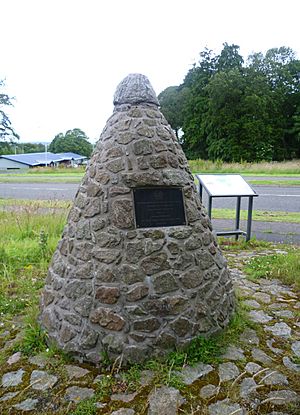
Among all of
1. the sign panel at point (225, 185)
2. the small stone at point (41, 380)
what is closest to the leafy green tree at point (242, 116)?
the sign panel at point (225, 185)

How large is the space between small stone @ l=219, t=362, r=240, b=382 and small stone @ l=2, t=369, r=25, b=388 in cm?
158

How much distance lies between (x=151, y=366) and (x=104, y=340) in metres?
0.44

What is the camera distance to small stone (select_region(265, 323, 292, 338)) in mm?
3473

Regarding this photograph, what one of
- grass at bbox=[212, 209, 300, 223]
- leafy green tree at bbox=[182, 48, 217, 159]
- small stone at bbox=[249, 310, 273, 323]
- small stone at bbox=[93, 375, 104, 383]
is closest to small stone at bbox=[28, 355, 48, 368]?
small stone at bbox=[93, 375, 104, 383]

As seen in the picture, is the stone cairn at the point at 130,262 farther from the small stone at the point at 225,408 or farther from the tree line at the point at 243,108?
the tree line at the point at 243,108

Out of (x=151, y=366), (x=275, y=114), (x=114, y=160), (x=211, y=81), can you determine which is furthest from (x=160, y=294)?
(x=275, y=114)

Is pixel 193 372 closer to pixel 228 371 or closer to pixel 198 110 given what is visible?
pixel 228 371

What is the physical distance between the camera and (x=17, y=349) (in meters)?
3.18

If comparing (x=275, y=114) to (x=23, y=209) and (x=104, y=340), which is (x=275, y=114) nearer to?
(x=23, y=209)

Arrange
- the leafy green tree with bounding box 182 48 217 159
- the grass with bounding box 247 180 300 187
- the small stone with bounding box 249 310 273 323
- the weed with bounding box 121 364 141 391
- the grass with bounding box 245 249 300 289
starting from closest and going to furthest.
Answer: the weed with bounding box 121 364 141 391, the small stone with bounding box 249 310 273 323, the grass with bounding box 245 249 300 289, the grass with bounding box 247 180 300 187, the leafy green tree with bounding box 182 48 217 159

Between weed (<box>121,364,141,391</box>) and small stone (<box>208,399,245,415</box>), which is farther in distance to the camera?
weed (<box>121,364,141,391</box>)

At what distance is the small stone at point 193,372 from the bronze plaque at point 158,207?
3.99 feet

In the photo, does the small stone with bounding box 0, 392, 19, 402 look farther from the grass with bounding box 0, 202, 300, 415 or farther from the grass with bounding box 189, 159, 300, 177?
the grass with bounding box 189, 159, 300, 177

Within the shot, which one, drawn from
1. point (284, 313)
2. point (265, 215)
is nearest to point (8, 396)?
point (284, 313)
